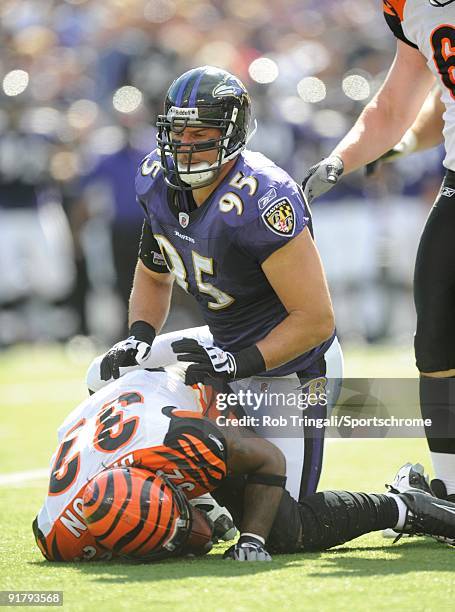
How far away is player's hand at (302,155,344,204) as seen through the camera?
183 inches

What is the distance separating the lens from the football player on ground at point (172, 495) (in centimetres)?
392

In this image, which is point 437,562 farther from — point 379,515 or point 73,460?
point 73,460

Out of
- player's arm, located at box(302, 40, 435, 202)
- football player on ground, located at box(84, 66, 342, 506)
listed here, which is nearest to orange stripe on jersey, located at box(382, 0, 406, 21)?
player's arm, located at box(302, 40, 435, 202)

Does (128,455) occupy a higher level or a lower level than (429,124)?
lower

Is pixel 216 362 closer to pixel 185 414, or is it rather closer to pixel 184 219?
pixel 185 414

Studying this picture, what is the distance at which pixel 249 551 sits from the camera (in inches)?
157

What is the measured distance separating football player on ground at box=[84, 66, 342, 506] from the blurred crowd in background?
6818 mm

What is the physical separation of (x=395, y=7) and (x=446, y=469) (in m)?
1.73

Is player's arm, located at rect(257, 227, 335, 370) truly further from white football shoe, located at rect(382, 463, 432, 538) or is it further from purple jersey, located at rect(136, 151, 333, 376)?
white football shoe, located at rect(382, 463, 432, 538)

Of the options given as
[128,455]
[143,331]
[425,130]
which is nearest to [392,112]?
[425,130]

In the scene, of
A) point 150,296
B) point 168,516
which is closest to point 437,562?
point 168,516

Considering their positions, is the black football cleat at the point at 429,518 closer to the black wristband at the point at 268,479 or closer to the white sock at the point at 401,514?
the white sock at the point at 401,514

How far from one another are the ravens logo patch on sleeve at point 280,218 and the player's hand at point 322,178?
44 centimetres

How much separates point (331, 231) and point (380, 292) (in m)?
0.80
